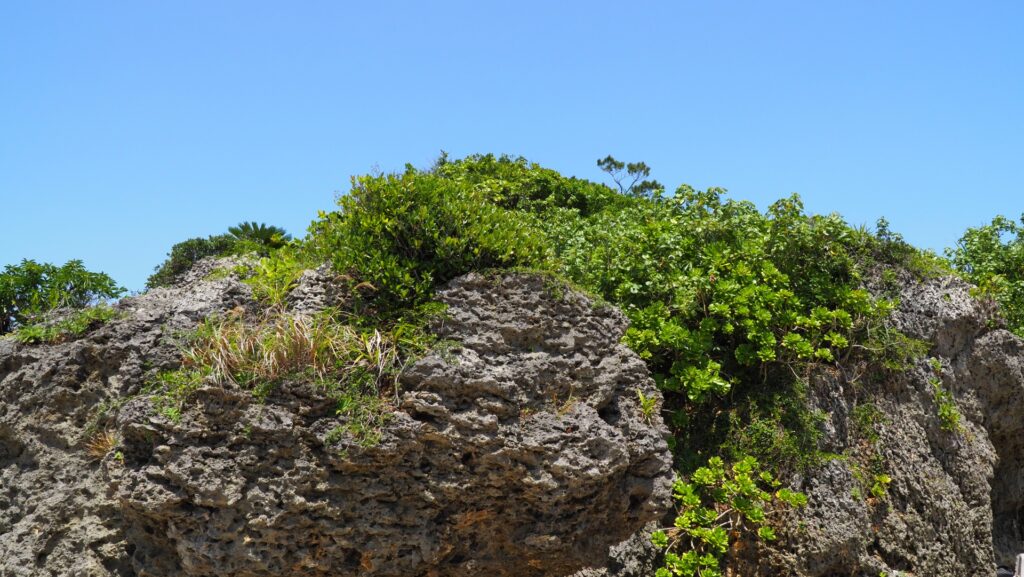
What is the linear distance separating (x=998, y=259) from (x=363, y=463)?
41.5 ft

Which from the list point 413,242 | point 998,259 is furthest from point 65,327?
point 998,259

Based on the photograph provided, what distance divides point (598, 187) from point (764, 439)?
276 inches

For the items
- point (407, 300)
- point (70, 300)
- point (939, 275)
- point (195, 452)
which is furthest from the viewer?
point (939, 275)

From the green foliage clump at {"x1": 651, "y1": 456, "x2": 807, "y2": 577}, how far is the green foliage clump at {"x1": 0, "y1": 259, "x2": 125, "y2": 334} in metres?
6.59

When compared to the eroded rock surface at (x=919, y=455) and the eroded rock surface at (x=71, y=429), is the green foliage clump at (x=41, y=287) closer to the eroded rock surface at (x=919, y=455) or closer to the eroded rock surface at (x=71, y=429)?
the eroded rock surface at (x=71, y=429)

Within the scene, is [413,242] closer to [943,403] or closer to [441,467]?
[441,467]

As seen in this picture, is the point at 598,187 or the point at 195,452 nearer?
the point at 195,452

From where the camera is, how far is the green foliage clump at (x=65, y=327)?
8391mm

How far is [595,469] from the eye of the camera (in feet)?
22.4

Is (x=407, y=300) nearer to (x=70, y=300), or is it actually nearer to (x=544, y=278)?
(x=544, y=278)

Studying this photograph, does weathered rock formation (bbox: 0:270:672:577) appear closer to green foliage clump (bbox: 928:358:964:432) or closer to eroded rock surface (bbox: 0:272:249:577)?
eroded rock surface (bbox: 0:272:249:577)

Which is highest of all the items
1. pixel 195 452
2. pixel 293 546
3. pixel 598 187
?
pixel 598 187

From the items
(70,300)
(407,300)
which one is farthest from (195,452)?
(70,300)

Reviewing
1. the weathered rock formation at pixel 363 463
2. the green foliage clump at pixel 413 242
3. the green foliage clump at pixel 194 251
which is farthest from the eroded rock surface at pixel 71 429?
the green foliage clump at pixel 194 251
